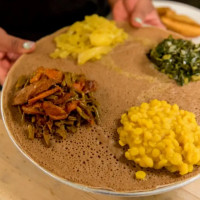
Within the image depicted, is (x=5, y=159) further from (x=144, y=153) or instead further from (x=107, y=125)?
(x=144, y=153)

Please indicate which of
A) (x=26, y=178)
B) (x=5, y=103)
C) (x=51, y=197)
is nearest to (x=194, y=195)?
(x=51, y=197)

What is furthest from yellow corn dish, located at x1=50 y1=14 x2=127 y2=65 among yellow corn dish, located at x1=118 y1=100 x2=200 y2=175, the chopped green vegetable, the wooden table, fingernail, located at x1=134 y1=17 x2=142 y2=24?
the wooden table

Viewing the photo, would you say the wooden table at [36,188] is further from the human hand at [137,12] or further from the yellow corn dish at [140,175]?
the human hand at [137,12]

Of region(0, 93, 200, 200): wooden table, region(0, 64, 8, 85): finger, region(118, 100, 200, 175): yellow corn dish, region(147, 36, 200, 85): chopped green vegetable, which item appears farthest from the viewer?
region(0, 64, 8, 85): finger

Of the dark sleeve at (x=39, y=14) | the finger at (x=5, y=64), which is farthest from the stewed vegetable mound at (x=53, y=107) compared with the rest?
the dark sleeve at (x=39, y=14)

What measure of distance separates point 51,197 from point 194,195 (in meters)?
0.85

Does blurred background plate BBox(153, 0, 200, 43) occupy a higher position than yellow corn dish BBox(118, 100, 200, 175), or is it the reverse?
yellow corn dish BBox(118, 100, 200, 175)

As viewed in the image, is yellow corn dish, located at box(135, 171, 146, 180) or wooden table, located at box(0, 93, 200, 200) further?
wooden table, located at box(0, 93, 200, 200)

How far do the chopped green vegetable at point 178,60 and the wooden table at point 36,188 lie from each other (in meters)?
0.76

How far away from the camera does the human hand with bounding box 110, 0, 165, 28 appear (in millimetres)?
2354

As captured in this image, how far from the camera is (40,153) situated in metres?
1.48

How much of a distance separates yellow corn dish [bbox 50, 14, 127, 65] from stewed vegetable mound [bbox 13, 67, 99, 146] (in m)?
0.46

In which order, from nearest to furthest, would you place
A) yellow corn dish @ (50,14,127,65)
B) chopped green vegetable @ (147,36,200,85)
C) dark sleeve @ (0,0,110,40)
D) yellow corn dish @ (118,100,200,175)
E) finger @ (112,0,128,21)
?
yellow corn dish @ (118,100,200,175) → chopped green vegetable @ (147,36,200,85) → yellow corn dish @ (50,14,127,65) → dark sleeve @ (0,0,110,40) → finger @ (112,0,128,21)

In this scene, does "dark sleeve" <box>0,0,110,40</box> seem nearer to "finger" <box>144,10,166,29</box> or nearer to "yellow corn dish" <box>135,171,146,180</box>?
"finger" <box>144,10,166,29</box>
